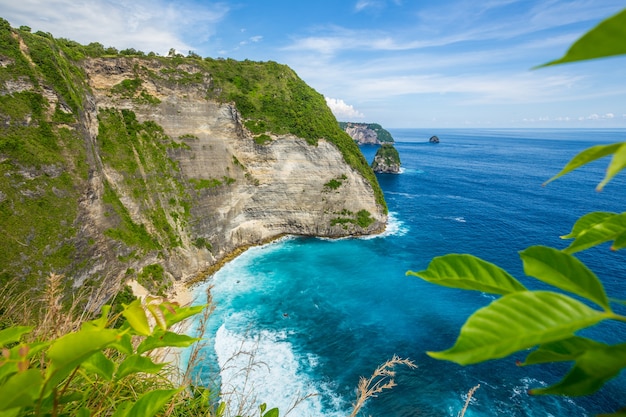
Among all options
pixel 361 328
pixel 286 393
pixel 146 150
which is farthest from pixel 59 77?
pixel 361 328

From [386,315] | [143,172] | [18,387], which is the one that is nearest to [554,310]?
[18,387]

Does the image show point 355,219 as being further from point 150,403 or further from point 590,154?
point 590,154

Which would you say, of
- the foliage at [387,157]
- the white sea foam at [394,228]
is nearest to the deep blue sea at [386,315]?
the white sea foam at [394,228]

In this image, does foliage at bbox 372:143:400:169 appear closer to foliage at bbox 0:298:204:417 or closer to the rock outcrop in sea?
the rock outcrop in sea

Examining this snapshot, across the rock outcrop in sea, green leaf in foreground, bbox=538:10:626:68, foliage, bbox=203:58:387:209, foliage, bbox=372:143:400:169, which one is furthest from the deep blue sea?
foliage, bbox=372:143:400:169

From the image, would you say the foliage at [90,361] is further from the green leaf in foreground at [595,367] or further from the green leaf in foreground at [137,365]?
the green leaf in foreground at [595,367]
